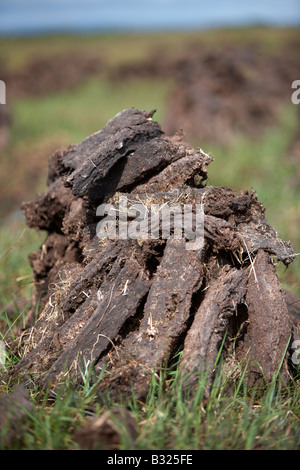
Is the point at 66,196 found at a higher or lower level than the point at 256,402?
higher

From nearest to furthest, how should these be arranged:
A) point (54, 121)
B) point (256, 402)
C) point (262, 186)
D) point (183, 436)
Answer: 1. point (183, 436)
2. point (256, 402)
3. point (262, 186)
4. point (54, 121)

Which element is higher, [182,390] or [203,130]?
[203,130]

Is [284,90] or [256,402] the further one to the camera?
[284,90]

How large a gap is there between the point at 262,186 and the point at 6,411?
6.18m

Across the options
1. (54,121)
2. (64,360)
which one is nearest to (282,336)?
(64,360)

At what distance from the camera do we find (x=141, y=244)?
2.87m

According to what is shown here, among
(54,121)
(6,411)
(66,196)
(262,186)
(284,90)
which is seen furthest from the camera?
(284,90)

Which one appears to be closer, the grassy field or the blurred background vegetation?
the grassy field

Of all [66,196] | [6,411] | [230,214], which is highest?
[66,196]

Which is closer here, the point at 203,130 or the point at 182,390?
the point at 182,390

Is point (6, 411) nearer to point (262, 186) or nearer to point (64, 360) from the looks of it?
point (64, 360)

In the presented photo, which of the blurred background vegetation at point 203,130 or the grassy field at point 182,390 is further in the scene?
the blurred background vegetation at point 203,130
